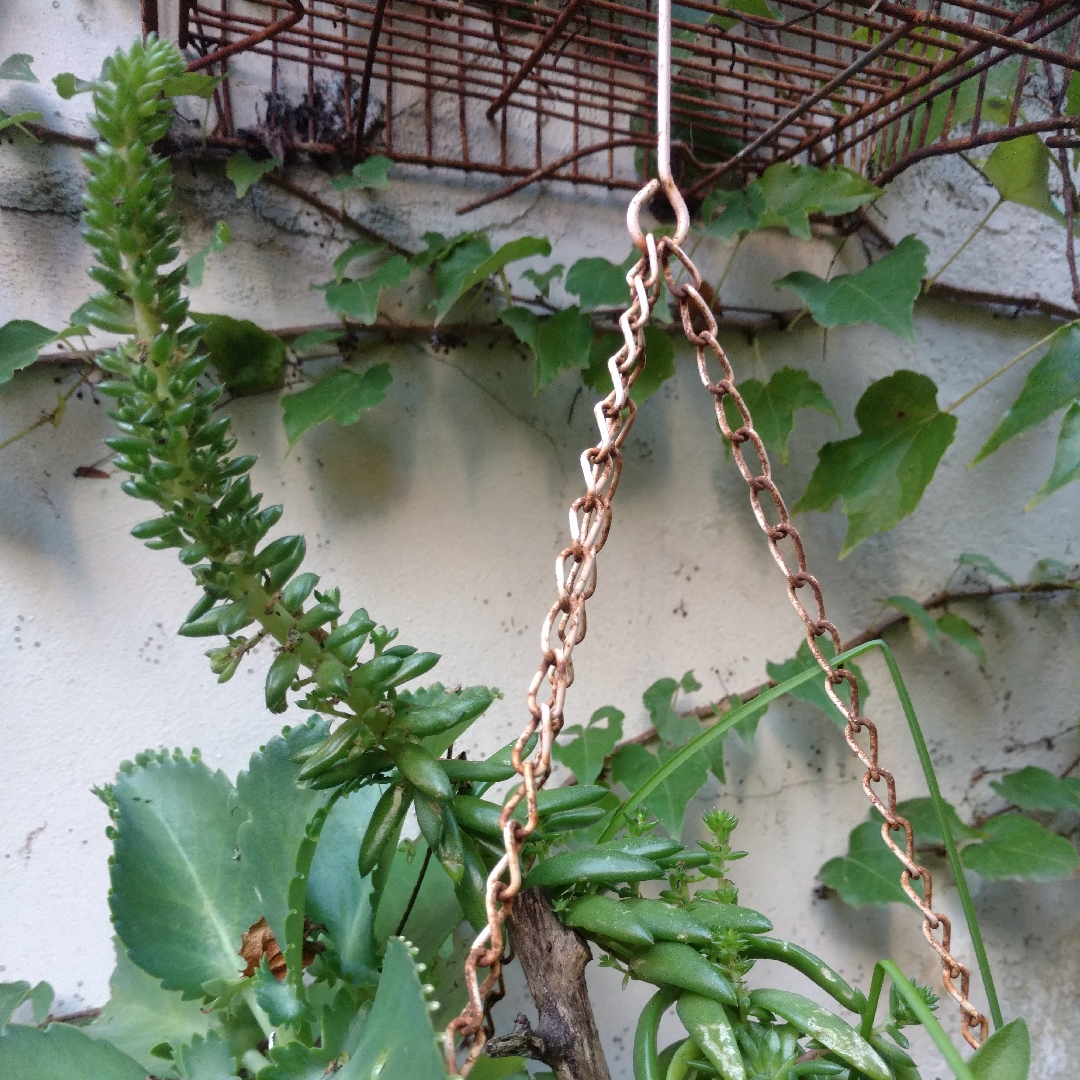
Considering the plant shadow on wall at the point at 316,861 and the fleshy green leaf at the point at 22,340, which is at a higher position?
the fleshy green leaf at the point at 22,340

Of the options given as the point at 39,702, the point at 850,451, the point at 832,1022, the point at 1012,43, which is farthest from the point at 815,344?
the point at 39,702

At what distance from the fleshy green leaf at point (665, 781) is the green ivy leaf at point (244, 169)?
2.02 feet

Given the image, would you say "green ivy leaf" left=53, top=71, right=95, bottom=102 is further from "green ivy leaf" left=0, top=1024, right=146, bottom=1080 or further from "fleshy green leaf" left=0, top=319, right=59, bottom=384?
"green ivy leaf" left=0, top=1024, right=146, bottom=1080

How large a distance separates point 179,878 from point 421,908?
152 millimetres

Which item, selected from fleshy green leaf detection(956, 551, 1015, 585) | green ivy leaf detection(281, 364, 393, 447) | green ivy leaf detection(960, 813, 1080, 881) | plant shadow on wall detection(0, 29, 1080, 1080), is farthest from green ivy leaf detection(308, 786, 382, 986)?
fleshy green leaf detection(956, 551, 1015, 585)

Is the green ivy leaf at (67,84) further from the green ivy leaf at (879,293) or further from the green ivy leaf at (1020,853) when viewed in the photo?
the green ivy leaf at (1020,853)

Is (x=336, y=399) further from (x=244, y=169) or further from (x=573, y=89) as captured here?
(x=573, y=89)

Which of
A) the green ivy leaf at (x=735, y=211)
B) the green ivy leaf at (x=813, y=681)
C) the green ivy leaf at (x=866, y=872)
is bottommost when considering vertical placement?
the green ivy leaf at (x=866, y=872)

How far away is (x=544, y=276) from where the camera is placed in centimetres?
73

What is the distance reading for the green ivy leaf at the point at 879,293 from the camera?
658 mm

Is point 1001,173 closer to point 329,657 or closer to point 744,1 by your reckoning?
point 744,1

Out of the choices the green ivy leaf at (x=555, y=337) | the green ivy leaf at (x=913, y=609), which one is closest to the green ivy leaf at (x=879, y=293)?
the green ivy leaf at (x=555, y=337)

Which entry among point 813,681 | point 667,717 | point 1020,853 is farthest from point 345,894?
point 1020,853

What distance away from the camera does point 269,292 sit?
0.71m
